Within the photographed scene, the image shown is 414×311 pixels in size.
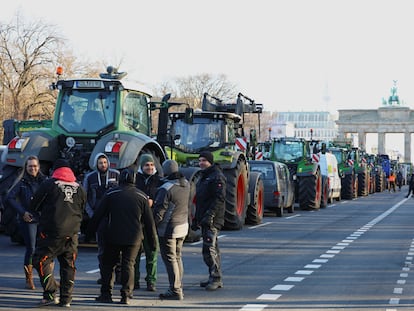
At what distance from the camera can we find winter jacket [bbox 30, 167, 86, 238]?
419 inches

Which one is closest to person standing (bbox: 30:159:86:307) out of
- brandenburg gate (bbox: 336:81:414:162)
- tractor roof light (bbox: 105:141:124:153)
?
tractor roof light (bbox: 105:141:124:153)

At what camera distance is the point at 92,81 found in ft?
55.8

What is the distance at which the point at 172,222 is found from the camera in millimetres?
11648

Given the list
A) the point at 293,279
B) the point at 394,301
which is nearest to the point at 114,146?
the point at 293,279

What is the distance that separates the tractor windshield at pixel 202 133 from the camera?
23.3m

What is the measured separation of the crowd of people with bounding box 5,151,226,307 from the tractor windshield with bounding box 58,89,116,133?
4.62 m

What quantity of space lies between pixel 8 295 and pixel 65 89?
21.8 feet

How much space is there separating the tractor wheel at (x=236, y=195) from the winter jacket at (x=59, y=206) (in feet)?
36.4

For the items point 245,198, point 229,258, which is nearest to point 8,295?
point 229,258

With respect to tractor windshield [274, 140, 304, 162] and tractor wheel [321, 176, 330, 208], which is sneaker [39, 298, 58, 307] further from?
tractor wheel [321, 176, 330, 208]

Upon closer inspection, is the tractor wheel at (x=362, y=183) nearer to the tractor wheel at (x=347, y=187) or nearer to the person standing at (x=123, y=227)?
the tractor wheel at (x=347, y=187)

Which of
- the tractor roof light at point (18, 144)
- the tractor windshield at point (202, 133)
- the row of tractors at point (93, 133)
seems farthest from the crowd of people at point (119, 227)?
the tractor windshield at point (202, 133)

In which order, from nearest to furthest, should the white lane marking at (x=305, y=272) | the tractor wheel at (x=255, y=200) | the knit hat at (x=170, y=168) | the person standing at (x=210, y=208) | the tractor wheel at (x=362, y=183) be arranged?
the knit hat at (x=170, y=168), the person standing at (x=210, y=208), the white lane marking at (x=305, y=272), the tractor wheel at (x=255, y=200), the tractor wheel at (x=362, y=183)

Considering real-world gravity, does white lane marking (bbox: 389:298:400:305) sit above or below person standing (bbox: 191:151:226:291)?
below
